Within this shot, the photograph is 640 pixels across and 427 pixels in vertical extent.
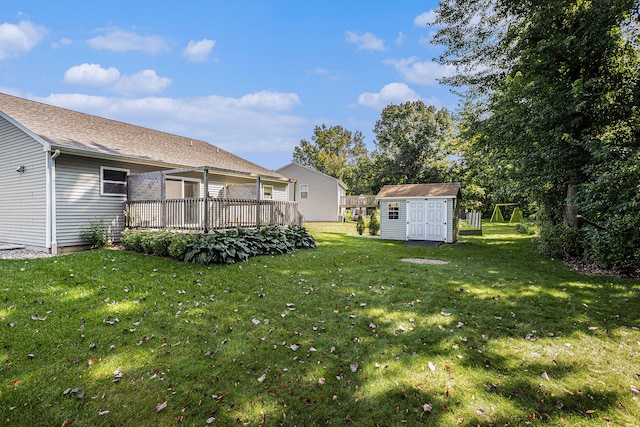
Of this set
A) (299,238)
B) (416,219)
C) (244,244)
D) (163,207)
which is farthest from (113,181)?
(416,219)

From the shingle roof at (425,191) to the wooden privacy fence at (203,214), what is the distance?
634cm

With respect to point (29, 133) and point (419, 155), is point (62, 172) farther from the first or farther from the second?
point (419, 155)

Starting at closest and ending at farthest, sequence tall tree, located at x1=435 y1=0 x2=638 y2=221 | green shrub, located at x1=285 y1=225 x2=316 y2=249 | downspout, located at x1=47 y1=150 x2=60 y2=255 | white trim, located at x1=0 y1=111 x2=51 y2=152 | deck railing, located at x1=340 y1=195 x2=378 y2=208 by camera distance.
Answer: tall tree, located at x1=435 y1=0 x2=638 y2=221
white trim, located at x1=0 y1=111 x2=51 y2=152
downspout, located at x1=47 y1=150 x2=60 y2=255
green shrub, located at x1=285 y1=225 x2=316 y2=249
deck railing, located at x1=340 y1=195 x2=378 y2=208

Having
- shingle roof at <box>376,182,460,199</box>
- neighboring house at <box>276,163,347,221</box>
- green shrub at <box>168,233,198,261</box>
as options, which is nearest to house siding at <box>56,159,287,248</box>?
green shrub at <box>168,233,198,261</box>

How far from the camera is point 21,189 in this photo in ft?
32.6

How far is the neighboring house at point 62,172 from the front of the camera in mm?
9125

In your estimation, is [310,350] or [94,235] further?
[94,235]

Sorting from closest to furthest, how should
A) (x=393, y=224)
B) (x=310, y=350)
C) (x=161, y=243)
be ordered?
(x=310, y=350)
(x=161, y=243)
(x=393, y=224)

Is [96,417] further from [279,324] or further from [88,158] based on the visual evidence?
[88,158]

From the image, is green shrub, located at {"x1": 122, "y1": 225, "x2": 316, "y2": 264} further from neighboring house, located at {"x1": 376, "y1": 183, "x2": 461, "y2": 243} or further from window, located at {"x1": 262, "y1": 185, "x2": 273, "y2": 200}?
neighboring house, located at {"x1": 376, "y1": 183, "x2": 461, "y2": 243}

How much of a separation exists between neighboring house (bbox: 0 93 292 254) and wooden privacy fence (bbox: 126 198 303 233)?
28cm

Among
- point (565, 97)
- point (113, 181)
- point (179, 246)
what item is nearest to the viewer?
point (179, 246)

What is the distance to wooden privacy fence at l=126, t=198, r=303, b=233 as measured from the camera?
29.5 feet

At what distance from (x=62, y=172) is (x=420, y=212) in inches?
545
